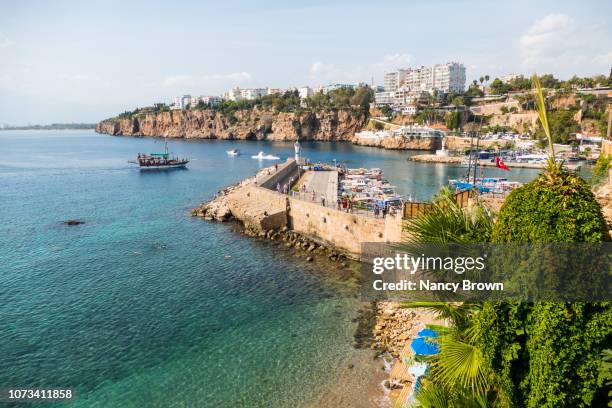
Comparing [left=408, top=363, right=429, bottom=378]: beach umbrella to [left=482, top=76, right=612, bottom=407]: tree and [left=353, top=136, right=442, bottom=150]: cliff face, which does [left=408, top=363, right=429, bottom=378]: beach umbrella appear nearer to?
[left=482, top=76, right=612, bottom=407]: tree

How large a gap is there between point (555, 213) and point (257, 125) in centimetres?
14303

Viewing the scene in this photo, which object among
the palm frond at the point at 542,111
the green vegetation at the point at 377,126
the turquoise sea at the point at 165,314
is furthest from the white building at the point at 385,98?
the palm frond at the point at 542,111

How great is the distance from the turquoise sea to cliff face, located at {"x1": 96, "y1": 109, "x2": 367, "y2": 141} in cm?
10423

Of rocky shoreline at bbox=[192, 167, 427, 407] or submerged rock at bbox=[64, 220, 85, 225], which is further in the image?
submerged rock at bbox=[64, 220, 85, 225]

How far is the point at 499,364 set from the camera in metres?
5.33

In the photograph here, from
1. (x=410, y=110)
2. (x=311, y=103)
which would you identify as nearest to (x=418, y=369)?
(x=410, y=110)

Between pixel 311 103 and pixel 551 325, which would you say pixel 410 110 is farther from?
pixel 551 325

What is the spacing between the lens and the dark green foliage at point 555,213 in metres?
4.81

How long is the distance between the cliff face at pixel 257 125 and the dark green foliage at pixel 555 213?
426ft

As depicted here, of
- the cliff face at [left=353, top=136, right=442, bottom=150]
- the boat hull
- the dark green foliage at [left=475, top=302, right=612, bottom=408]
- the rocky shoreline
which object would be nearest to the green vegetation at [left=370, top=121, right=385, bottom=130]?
the cliff face at [left=353, top=136, right=442, bottom=150]

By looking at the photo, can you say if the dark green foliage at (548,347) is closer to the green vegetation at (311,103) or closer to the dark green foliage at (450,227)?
the dark green foliage at (450,227)

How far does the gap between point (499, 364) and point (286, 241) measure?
23.1 meters

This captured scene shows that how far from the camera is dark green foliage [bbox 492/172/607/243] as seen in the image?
4812 millimetres

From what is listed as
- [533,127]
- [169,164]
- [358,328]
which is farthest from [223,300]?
[533,127]
